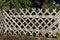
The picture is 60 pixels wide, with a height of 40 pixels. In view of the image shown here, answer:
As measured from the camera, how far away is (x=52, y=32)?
24.4 feet

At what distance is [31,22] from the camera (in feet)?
25.4

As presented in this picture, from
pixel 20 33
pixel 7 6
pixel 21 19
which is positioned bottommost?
pixel 20 33

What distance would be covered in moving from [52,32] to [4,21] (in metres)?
2.11

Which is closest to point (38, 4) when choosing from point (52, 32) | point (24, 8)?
point (24, 8)

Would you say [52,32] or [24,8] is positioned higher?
[24,8]

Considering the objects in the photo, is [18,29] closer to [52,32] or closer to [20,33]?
[20,33]

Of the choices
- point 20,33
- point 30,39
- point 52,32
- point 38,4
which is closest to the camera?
point 30,39

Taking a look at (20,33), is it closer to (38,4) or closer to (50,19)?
(50,19)

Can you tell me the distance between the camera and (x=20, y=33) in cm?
799

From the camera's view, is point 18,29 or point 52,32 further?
point 18,29

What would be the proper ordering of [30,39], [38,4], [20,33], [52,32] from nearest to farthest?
[30,39]
[52,32]
[20,33]
[38,4]

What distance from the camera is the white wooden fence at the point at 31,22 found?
7.34 meters

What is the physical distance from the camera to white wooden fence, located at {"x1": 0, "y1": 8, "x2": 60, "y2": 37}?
289 inches

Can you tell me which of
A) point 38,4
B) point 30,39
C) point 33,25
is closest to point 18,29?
point 33,25
